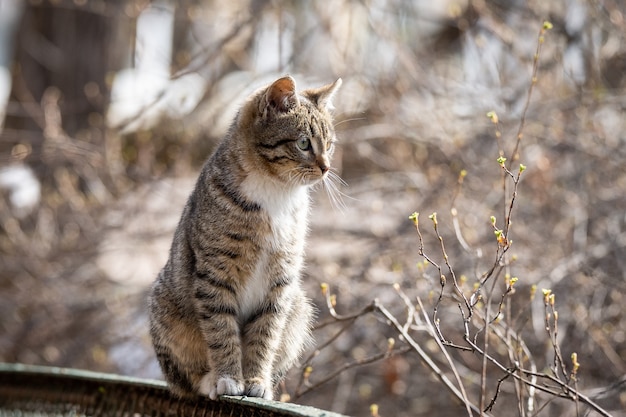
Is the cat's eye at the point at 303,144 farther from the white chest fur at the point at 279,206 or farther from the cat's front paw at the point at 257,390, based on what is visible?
the cat's front paw at the point at 257,390

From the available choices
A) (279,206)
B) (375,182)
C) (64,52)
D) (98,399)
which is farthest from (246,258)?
(64,52)

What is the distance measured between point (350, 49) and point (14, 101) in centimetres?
414

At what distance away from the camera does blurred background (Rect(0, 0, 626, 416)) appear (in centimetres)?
526

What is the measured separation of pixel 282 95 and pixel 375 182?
10.5 feet

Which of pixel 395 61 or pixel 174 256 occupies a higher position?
pixel 395 61

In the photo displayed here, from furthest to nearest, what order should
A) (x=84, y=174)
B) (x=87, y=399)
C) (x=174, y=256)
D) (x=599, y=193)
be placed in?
(x=84, y=174)
(x=599, y=193)
(x=87, y=399)
(x=174, y=256)

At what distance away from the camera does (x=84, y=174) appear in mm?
6891

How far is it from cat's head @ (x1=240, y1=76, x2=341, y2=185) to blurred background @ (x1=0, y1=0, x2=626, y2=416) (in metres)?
1.55

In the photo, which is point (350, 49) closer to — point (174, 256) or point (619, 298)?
point (619, 298)

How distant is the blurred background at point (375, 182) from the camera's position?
5.26 meters

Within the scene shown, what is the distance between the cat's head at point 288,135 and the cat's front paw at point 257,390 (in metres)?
0.76

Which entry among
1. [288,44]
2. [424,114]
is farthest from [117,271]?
[424,114]

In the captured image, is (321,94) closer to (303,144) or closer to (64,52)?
(303,144)

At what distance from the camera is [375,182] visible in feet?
20.7
